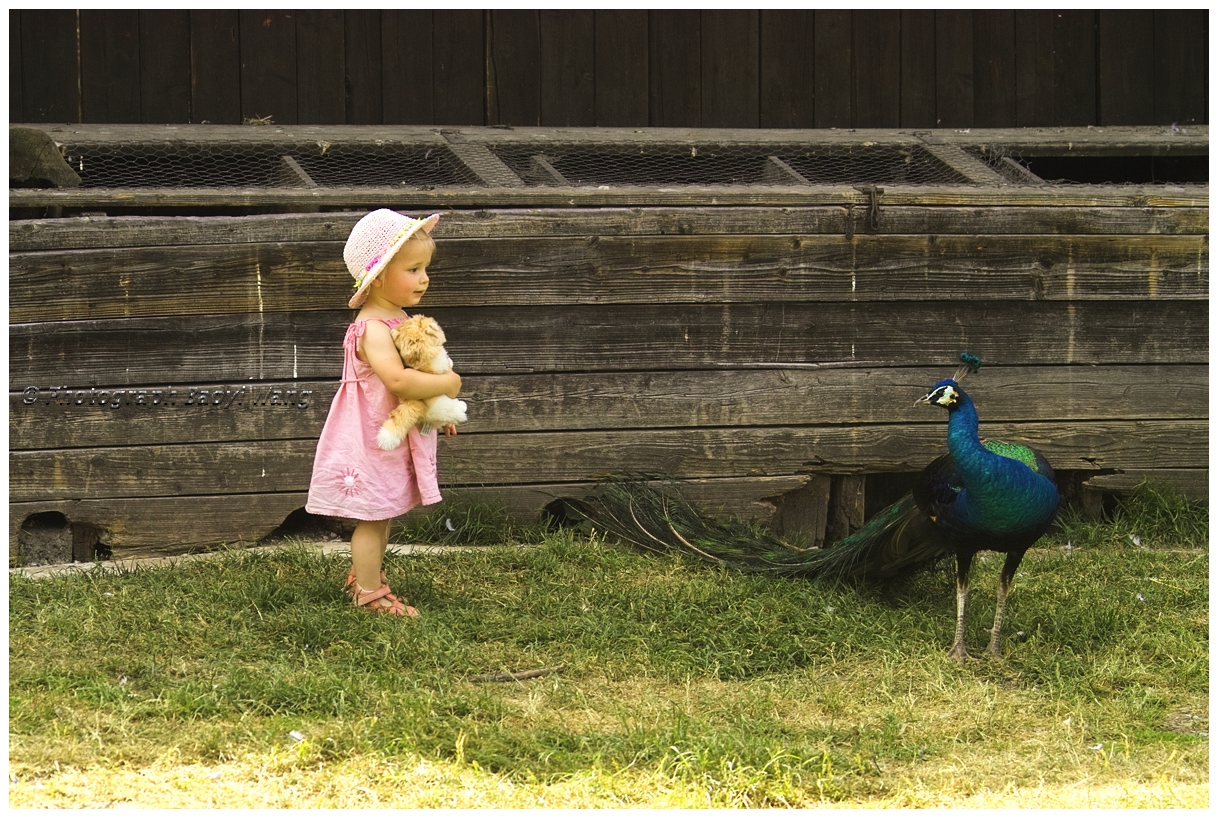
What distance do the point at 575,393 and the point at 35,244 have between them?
7.47 ft

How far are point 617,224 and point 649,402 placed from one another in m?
0.78

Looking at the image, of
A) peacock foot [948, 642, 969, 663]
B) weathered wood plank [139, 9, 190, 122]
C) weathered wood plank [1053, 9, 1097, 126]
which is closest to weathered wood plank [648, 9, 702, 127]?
weathered wood plank [1053, 9, 1097, 126]

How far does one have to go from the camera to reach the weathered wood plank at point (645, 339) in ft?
17.0

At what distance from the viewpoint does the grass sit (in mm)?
3021

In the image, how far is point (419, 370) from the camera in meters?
4.32

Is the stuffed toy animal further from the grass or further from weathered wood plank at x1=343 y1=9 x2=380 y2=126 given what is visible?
weathered wood plank at x1=343 y1=9 x2=380 y2=126

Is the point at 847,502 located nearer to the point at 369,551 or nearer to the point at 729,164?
the point at 729,164

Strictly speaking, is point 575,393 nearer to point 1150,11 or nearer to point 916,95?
point 916,95

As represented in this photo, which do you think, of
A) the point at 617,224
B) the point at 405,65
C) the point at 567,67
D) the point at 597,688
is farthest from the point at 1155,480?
the point at 405,65

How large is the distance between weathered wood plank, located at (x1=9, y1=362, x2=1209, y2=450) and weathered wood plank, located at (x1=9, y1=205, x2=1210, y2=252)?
61 cm

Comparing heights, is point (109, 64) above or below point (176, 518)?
above

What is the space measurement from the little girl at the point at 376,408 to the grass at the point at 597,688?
0.91 feet

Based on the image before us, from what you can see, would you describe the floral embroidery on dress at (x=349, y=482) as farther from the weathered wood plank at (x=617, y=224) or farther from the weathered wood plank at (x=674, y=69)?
the weathered wood plank at (x=674, y=69)

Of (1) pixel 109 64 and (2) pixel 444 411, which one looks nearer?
(2) pixel 444 411
